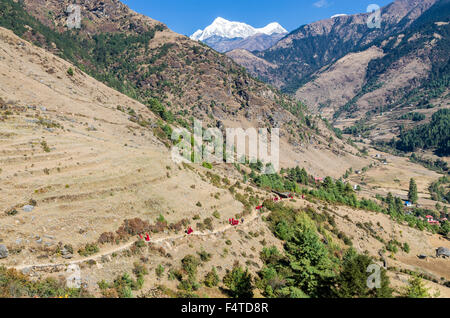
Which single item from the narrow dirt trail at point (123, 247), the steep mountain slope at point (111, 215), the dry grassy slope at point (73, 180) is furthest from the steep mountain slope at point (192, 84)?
the narrow dirt trail at point (123, 247)

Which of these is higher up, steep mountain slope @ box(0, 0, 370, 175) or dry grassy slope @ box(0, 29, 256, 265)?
steep mountain slope @ box(0, 0, 370, 175)

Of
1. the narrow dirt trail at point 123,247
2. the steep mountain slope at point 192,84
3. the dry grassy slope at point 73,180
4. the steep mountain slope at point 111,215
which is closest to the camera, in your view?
the narrow dirt trail at point 123,247

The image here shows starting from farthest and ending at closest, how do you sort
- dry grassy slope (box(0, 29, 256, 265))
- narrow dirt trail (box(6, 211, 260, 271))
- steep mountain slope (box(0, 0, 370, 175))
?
steep mountain slope (box(0, 0, 370, 175)), dry grassy slope (box(0, 29, 256, 265)), narrow dirt trail (box(6, 211, 260, 271))

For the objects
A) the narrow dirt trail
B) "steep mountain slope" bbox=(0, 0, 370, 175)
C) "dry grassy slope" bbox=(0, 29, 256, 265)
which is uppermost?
"steep mountain slope" bbox=(0, 0, 370, 175)

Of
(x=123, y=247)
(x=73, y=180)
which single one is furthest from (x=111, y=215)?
(x=73, y=180)

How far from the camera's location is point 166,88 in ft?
546

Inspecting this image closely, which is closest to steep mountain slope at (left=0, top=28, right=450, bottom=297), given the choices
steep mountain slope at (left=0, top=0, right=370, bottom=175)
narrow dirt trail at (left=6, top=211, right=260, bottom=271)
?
narrow dirt trail at (left=6, top=211, right=260, bottom=271)

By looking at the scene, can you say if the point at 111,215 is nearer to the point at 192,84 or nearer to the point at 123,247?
the point at 123,247

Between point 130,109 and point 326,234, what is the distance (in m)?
67.9

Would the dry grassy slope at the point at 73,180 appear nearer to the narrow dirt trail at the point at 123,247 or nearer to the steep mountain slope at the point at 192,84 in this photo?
the narrow dirt trail at the point at 123,247

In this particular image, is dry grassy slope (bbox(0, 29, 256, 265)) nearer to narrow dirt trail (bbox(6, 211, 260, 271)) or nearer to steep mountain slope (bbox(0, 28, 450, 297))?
steep mountain slope (bbox(0, 28, 450, 297))

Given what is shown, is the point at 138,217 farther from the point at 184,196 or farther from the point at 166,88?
the point at 166,88

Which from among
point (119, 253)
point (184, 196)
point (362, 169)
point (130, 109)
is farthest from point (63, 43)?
point (362, 169)
